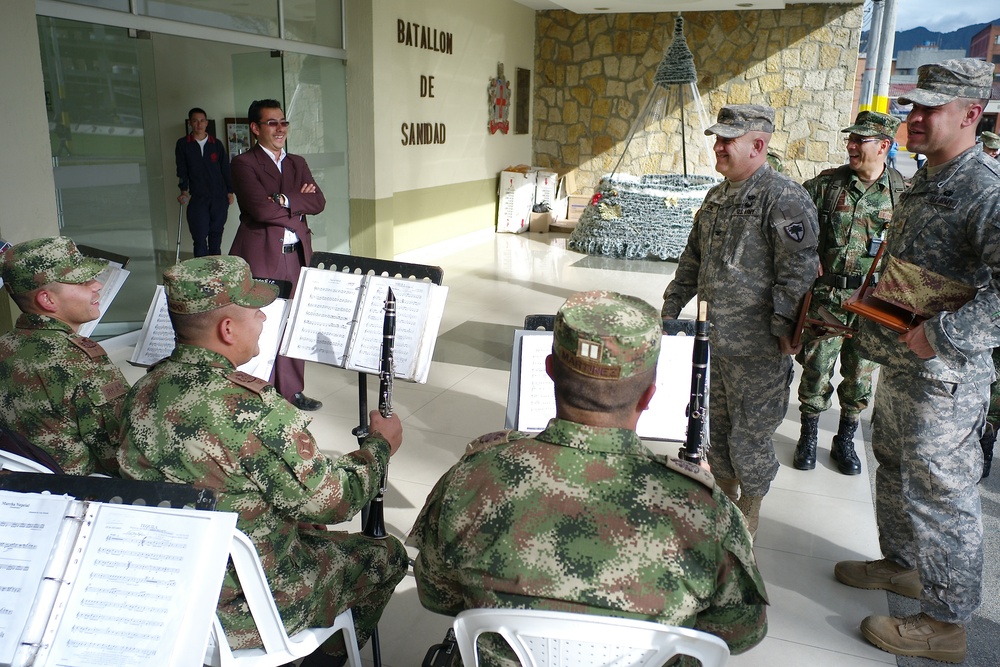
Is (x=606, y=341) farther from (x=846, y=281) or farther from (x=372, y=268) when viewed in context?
(x=846, y=281)

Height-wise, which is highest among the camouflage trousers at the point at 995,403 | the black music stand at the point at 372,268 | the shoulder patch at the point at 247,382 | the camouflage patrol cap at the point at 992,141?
the camouflage patrol cap at the point at 992,141

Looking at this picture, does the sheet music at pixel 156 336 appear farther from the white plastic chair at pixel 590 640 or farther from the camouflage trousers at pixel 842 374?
the camouflage trousers at pixel 842 374

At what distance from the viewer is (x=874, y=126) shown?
371cm

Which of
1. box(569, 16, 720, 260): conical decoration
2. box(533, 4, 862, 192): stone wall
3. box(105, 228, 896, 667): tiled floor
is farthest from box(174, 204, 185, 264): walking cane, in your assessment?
box(533, 4, 862, 192): stone wall

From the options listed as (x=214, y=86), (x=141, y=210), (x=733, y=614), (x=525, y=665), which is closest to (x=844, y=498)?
(x=733, y=614)

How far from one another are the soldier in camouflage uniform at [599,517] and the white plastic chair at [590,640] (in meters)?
0.05

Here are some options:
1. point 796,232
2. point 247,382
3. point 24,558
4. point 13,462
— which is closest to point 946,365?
point 796,232

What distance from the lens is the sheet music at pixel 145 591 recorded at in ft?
4.21

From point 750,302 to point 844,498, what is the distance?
1.28 metres

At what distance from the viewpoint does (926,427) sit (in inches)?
93.6

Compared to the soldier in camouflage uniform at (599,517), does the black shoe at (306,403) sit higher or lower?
lower

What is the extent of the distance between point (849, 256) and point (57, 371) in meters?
3.42

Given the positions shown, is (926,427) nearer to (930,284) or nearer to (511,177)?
(930,284)

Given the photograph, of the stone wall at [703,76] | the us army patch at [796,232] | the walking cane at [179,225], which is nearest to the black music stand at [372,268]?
the us army patch at [796,232]
